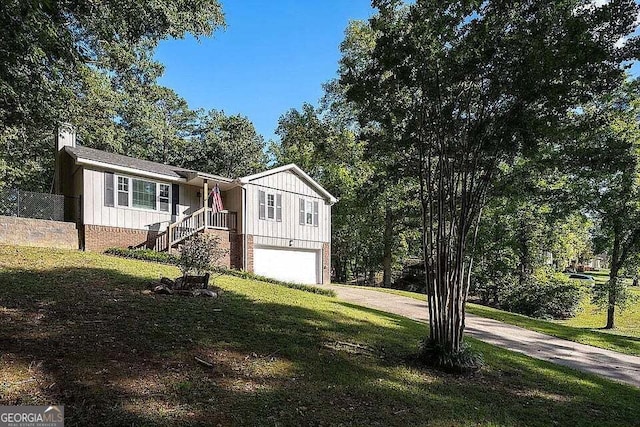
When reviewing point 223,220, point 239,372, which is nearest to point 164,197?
point 223,220

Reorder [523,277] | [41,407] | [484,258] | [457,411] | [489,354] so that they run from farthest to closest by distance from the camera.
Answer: [484,258] < [523,277] < [489,354] < [457,411] < [41,407]

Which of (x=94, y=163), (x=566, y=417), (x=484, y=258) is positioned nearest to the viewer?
(x=566, y=417)

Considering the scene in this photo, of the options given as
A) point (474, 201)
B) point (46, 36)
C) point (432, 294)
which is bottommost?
point (432, 294)

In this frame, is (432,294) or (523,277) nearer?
(432,294)

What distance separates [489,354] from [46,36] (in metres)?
8.60

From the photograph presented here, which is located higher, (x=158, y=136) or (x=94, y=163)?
(x=158, y=136)

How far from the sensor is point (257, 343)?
5969mm

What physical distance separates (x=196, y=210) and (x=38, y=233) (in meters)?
6.25

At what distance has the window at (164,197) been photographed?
17.4 metres

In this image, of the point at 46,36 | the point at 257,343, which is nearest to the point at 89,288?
the point at 257,343

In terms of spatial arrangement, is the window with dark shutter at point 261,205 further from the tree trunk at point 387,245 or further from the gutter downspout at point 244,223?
the tree trunk at point 387,245

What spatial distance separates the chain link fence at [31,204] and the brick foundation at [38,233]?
0.70 meters

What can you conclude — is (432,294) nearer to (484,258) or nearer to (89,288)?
(89,288)

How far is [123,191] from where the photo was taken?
16.1 m
